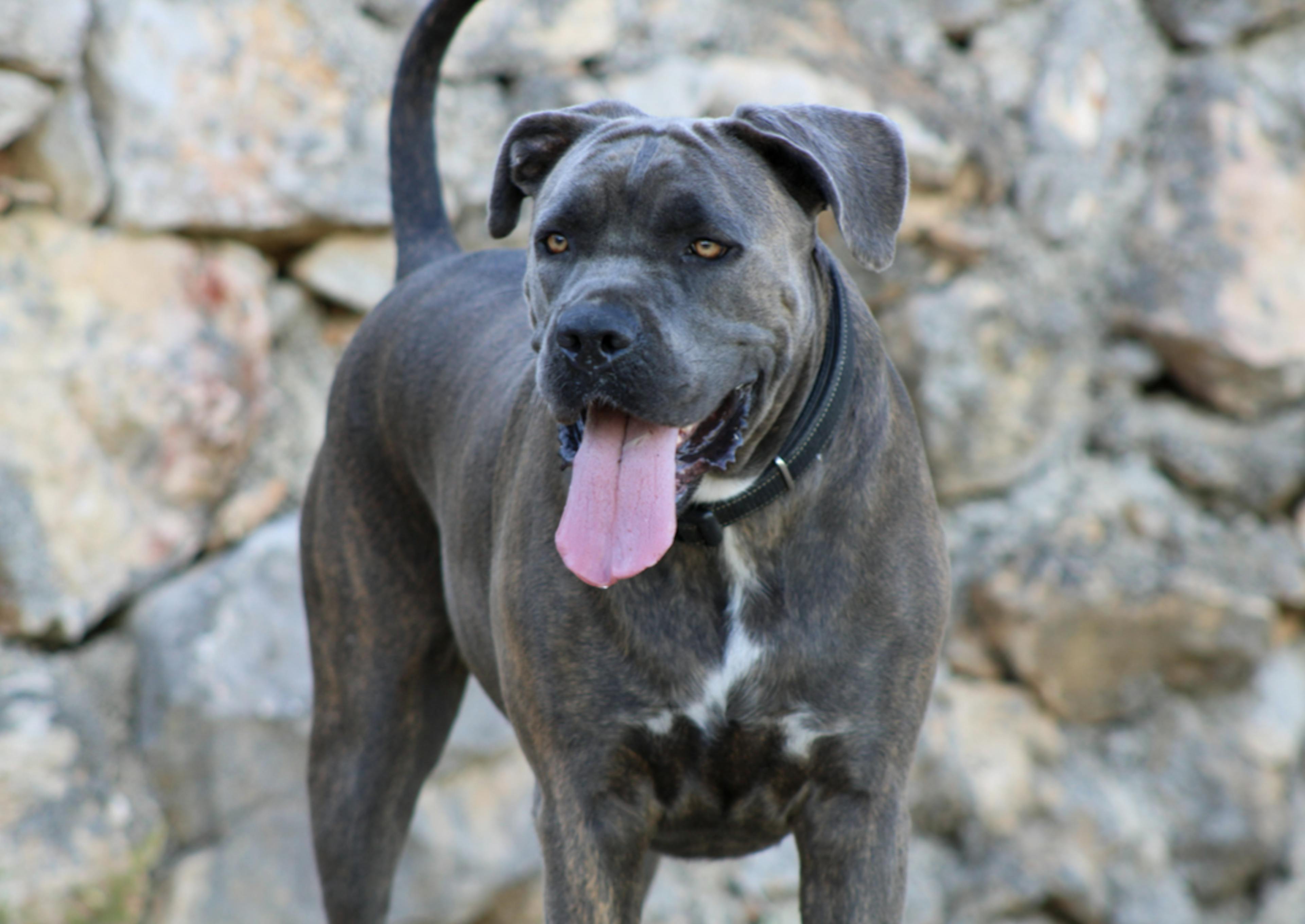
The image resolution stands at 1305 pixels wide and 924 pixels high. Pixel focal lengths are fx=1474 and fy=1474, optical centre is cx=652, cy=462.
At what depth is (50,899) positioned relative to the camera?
3.60 m

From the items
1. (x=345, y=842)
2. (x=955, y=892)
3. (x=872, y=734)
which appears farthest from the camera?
(x=955, y=892)

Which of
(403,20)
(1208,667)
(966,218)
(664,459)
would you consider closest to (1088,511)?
(1208,667)

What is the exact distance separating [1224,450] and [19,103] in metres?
3.63

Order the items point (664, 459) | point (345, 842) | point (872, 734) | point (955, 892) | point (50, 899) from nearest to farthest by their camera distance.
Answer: point (664, 459), point (872, 734), point (345, 842), point (50, 899), point (955, 892)

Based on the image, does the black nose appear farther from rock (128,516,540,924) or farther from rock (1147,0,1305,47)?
rock (1147,0,1305,47)

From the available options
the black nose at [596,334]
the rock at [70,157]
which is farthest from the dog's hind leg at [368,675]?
the rock at [70,157]

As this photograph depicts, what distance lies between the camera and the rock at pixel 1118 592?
178 inches

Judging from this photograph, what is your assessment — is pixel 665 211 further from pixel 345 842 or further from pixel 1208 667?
pixel 1208 667

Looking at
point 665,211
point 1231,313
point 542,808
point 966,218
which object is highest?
point 665,211

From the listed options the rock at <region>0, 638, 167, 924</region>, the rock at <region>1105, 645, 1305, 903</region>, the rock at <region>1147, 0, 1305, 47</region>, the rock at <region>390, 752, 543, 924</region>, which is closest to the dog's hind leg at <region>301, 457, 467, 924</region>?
the rock at <region>390, 752, 543, 924</region>

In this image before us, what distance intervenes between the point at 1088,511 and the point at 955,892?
1243 mm

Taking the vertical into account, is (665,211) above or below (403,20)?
above

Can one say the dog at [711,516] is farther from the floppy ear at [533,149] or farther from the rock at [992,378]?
the rock at [992,378]

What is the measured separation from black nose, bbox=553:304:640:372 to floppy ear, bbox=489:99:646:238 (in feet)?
1.54
